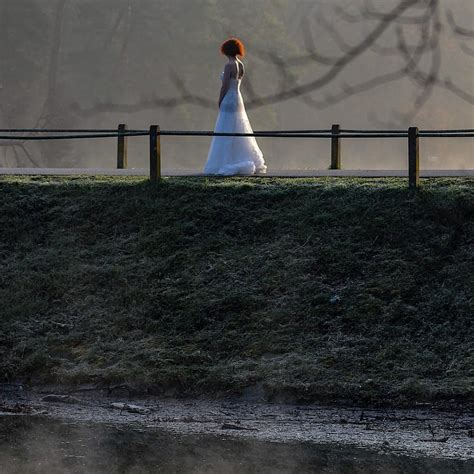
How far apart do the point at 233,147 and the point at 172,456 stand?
10.1 m

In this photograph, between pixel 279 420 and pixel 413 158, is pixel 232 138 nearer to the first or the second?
pixel 413 158

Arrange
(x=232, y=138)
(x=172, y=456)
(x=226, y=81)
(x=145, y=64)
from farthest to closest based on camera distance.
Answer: (x=145, y=64) < (x=226, y=81) < (x=232, y=138) < (x=172, y=456)

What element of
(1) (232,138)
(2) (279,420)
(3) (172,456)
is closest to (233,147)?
(1) (232,138)

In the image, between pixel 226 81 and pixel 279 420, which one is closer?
pixel 279 420

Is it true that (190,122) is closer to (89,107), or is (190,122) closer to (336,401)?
(89,107)

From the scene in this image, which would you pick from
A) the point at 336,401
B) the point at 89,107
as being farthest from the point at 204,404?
the point at 89,107

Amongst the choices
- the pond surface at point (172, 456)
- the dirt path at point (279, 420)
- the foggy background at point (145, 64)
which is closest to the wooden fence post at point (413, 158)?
the dirt path at point (279, 420)

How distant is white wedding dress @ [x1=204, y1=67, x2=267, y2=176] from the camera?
18922 millimetres

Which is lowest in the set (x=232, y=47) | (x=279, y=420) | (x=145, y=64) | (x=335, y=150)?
(x=279, y=420)

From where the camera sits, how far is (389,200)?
15781mm

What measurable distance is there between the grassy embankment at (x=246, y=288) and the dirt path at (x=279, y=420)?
38 cm

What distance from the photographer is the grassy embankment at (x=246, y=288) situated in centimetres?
1221

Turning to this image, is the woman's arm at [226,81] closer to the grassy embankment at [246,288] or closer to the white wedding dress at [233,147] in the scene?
the white wedding dress at [233,147]

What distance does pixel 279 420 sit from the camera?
1097cm
